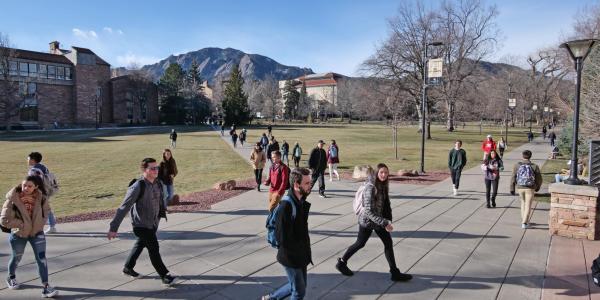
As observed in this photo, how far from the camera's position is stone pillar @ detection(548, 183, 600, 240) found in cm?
720

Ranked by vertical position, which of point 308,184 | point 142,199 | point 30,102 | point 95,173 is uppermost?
point 30,102

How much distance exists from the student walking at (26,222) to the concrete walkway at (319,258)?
0.27 meters

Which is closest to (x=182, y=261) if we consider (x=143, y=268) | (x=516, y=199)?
(x=143, y=268)

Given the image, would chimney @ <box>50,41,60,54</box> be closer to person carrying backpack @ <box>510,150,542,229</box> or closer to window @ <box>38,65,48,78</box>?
window @ <box>38,65,48,78</box>

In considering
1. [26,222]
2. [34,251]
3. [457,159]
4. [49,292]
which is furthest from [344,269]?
[457,159]

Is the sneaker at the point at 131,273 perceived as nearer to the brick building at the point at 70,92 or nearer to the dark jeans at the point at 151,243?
the dark jeans at the point at 151,243

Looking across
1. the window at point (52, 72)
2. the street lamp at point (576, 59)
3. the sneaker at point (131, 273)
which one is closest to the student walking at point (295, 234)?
the sneaker at point (131, 273)

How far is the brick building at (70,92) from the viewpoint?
6047 cm

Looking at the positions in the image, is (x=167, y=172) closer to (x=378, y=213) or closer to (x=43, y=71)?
(x=378, y=213)

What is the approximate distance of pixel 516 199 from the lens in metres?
11.2

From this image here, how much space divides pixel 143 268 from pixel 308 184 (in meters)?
3.14

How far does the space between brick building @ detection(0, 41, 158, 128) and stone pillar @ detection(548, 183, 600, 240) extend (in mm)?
63884

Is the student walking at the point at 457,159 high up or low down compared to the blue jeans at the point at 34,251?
up

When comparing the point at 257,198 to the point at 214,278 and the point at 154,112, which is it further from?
the point at 154,112
